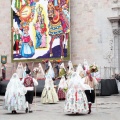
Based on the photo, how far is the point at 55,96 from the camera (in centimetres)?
2044

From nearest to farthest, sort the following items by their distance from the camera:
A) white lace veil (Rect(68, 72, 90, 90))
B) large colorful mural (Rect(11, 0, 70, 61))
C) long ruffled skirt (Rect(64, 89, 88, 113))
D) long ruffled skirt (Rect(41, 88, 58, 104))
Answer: long ruffled skirt (Rect(64, 89, 88, 113)) → white lace veil (Rect(68, 72, 90, 90)) → long ruffled skirt (Rect(41, 88, 58, 104)) → large colorful mural (Rect(11, 0, 70, 61))

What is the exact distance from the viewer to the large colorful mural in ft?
95.6

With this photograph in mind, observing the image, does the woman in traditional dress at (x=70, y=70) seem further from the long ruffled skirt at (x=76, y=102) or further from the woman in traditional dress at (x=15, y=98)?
the long ruffled skirt at (x=76, y=102)

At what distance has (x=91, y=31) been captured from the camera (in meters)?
29.2

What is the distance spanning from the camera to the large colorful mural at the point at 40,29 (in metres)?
29.1

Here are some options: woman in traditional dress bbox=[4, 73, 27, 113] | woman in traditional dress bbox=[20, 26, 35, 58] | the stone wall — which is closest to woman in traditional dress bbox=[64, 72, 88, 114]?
woman in traditional dress bbox=[4, 73, 27, 113]

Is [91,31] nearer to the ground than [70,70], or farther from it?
farther from it

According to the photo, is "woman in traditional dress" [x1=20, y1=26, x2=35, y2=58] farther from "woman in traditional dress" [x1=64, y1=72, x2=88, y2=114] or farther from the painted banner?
"woman in traditional dress" [x1=64, y1=72, x2=88, y2=114]

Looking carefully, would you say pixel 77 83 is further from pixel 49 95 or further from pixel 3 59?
pixel 3 59

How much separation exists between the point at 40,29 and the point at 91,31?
3.83 m

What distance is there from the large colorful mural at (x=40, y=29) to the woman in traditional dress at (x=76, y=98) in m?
14.6

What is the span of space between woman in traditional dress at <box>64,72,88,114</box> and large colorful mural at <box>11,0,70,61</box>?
14.6 meters

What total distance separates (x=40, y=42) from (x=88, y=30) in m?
3.67

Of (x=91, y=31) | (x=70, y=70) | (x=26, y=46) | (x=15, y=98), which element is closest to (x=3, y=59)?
(x=26, y=46)
